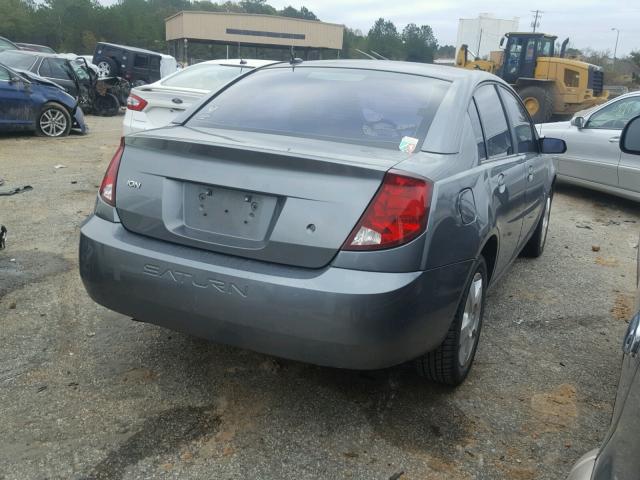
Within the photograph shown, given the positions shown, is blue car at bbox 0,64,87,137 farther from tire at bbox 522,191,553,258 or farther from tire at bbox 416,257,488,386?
tire at bbox 416,257,488,386

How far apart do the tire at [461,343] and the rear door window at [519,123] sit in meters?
1.36

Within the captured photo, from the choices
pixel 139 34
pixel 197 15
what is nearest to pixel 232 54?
pixel 197 15

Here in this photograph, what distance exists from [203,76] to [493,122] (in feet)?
17.2

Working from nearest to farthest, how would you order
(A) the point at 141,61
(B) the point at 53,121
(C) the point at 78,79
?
(B) the point at 53,121, (C) the point at 78,79, (A) the point at 141,61

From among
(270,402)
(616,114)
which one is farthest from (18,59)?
(270,402)

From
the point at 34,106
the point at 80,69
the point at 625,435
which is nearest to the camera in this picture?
the point at 625,435

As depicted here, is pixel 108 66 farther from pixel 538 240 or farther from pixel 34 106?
pixel 538 240

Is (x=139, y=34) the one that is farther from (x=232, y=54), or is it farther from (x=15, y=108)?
(x=15, y=108)

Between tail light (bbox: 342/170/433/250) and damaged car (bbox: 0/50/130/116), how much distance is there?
14.3 m

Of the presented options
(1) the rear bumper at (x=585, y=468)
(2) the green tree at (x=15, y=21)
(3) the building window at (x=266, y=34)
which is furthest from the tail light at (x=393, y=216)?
(2) the green tree at (x=15, y=21)

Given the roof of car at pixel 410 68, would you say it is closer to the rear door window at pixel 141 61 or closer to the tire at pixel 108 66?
the tire at pixel 108 66

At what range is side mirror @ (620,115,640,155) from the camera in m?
2.82

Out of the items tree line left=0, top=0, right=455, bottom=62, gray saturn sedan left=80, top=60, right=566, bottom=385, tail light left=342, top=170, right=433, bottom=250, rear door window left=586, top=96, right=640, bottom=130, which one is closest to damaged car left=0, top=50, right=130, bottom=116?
rear door window left=586, top=96, right=640, bottom=130

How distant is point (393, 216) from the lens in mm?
2387
